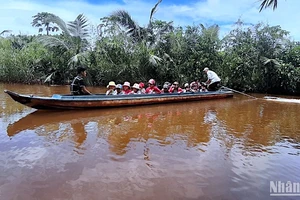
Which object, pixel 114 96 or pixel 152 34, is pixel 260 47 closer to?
pixel 152 34

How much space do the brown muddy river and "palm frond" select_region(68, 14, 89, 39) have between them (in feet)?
41.5

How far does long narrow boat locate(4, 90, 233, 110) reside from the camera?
304 inches

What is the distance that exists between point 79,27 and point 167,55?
710cm

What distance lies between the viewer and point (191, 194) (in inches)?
132

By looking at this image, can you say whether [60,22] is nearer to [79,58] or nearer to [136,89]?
[79,58]

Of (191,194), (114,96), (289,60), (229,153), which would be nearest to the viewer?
(191,194)

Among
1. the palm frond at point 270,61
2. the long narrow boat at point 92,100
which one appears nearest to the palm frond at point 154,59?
the long narrow boat at point 92,100

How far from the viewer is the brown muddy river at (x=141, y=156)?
3.42 m

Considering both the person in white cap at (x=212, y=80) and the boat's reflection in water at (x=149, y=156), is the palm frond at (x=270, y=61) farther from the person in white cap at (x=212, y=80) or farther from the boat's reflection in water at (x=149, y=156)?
the boat's reflection in water at (x=149, y=156)

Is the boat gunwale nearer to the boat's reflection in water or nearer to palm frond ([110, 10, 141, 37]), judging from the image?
the boat's reflection in water

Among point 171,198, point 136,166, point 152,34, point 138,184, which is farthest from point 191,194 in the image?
point 152,34

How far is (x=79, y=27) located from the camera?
774 inches

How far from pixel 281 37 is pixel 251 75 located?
2.95 m

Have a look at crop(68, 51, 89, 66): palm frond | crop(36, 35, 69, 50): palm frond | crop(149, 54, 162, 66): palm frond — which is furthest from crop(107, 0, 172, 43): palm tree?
crop(36, 35, 69, 50): palm frond
